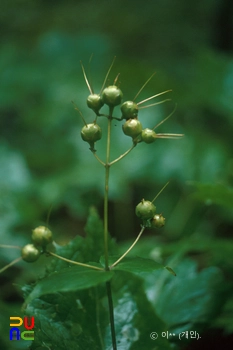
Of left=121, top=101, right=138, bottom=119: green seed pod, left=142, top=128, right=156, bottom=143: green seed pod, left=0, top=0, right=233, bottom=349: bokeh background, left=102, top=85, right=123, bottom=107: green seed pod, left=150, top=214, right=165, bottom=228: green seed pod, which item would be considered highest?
left=0, top=0, right=233, bottom=349: bokeh background

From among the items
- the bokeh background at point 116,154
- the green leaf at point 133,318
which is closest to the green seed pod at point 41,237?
the green leaf at point 133,318

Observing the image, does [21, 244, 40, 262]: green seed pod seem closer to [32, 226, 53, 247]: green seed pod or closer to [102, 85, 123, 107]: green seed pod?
[32, 226, 53, 247]: green seed pod

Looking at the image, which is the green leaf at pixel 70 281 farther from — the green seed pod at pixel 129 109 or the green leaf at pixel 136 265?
the green seed pod at pixel 129 109

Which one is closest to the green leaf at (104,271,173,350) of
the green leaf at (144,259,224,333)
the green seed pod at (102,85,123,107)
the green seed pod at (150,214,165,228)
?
the green leaf at (144,259,224,333)

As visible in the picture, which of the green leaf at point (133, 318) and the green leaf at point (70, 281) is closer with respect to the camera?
the green leaf at point (70, 281)

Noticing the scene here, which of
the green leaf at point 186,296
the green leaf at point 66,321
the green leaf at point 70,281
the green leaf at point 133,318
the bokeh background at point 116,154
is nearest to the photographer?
the green leaf at point 70,281

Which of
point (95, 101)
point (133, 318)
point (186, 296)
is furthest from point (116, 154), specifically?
point (95, 101)

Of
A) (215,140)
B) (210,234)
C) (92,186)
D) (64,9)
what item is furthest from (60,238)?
(64,9)
